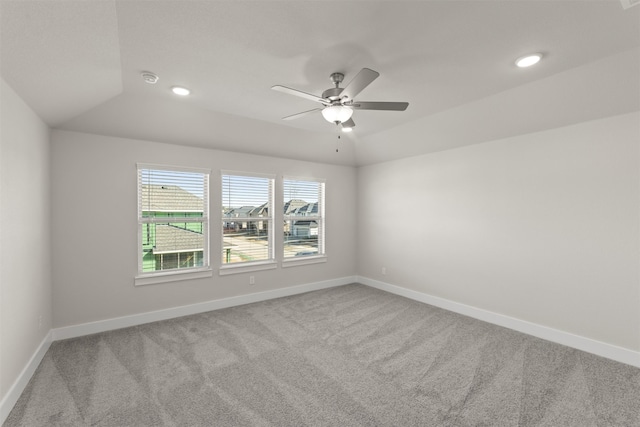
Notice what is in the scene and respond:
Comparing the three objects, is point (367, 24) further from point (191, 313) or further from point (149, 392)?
point (191, 313)

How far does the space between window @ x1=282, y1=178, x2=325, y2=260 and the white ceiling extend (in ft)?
5.31

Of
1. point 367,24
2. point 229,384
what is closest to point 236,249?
point 229,384

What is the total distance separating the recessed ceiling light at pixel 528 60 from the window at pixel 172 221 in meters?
3.86

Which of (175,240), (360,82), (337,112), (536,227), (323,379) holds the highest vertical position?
(360,82)

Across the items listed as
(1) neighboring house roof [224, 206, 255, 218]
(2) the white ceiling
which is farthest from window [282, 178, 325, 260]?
(2) the white ceiling

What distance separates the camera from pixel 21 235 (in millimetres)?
2381

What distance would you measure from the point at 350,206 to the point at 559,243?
3.40 metres

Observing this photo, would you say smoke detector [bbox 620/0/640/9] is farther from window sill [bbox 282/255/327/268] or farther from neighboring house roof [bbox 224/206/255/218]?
window sill [bbox 282/255/327/268]

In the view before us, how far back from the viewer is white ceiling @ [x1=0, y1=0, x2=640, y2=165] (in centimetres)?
A: 177

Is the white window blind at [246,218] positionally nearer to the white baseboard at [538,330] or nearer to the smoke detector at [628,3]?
the white baseboard at [538,330]

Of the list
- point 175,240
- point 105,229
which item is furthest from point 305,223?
point 105,229

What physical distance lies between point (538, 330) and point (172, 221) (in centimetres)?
488

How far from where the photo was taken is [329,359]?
286 cm

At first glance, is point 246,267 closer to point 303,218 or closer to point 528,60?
point 303,218
